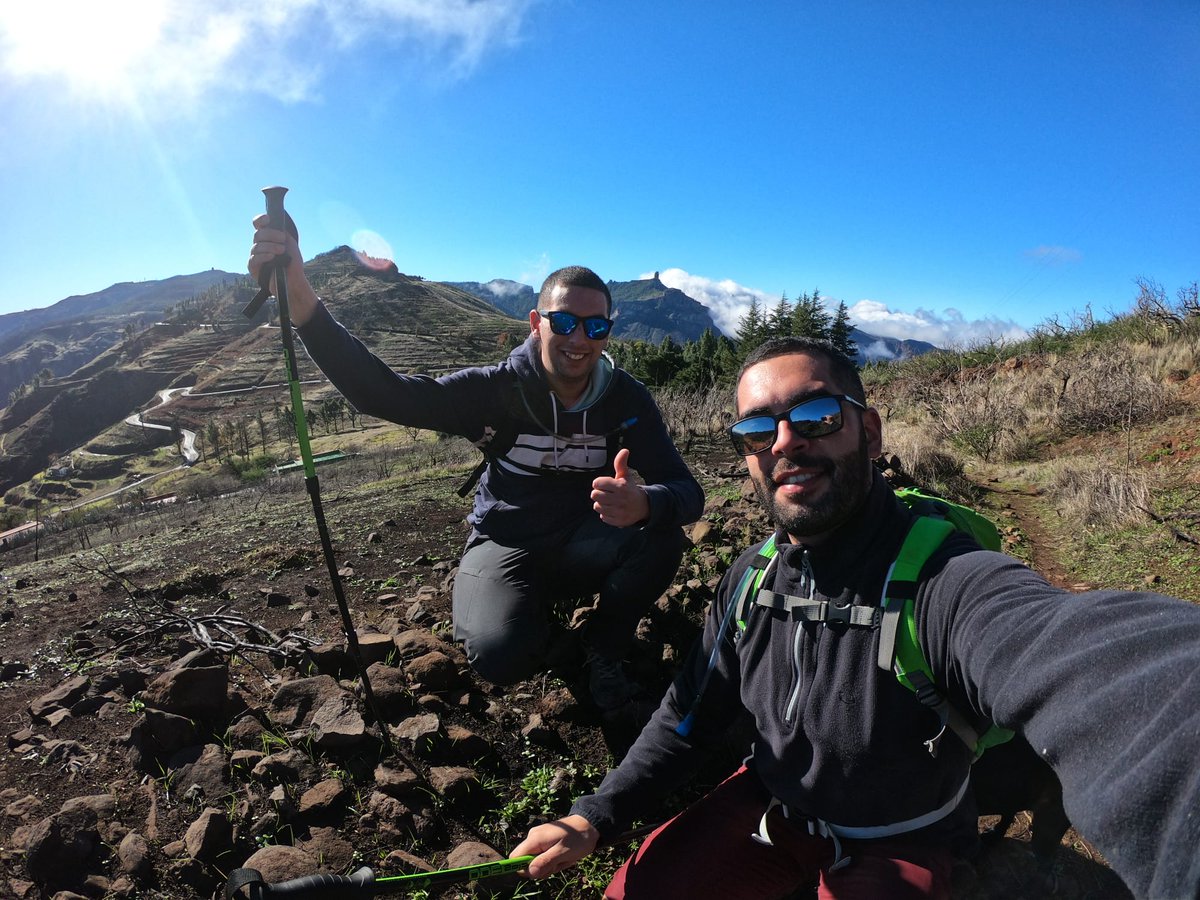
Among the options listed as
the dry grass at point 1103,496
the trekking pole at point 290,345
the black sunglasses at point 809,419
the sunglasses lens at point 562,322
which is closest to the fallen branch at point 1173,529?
the dry grass at point 1103,496

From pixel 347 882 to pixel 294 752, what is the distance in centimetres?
91

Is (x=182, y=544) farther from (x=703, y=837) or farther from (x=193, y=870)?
(x=703, y=837)

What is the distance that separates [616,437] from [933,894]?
2.19 meters

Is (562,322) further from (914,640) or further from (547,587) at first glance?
(914,640)

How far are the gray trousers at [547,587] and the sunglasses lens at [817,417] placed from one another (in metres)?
1.32

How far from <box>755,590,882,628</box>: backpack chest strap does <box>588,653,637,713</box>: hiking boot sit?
1348mm

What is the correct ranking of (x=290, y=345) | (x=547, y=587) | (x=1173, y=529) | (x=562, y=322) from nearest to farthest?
(x=290, y=345)
(x=562, y=322)
(x=547, y=587)
(x=1173, y=529)

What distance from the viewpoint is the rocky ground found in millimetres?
2014

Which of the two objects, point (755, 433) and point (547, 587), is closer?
point (755, 433)

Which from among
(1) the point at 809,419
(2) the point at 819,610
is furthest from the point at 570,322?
(2) the point at 819,610

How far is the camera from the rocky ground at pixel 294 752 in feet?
6.61

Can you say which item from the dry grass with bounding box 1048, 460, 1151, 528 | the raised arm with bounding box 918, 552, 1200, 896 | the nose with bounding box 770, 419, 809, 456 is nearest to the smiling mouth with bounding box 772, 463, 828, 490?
the nose with bounding box 770, 419, 809, 456

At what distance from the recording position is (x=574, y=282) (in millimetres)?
3035

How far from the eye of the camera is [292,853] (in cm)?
202
